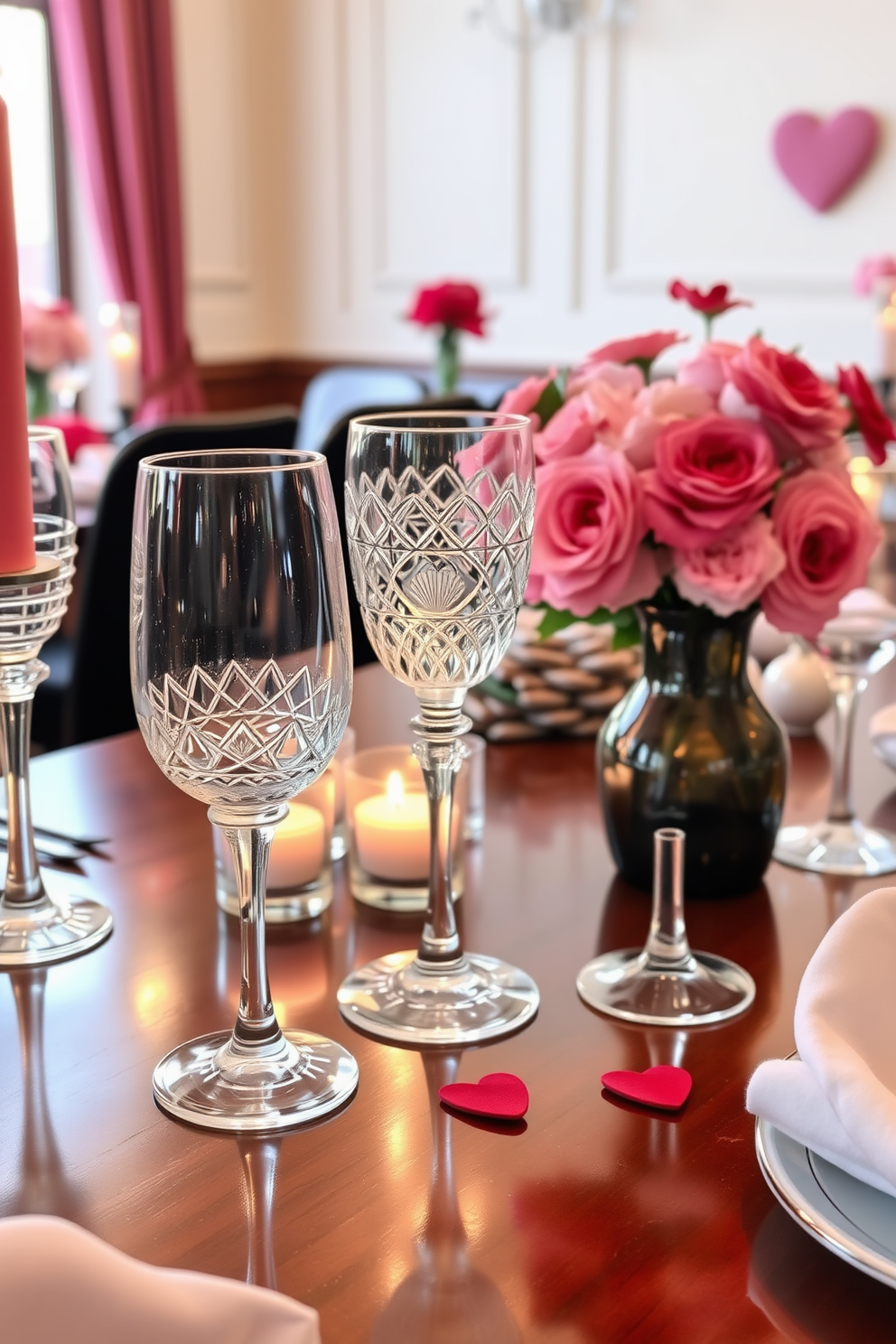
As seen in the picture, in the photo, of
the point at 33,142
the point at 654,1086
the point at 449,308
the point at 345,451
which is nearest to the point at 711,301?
the point at 654,1086

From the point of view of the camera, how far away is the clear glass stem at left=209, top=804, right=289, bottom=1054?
60 cm

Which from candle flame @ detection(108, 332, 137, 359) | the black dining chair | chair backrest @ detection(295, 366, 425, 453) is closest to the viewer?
the black dining chair

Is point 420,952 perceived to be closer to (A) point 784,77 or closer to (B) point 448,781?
(B) point 448,781

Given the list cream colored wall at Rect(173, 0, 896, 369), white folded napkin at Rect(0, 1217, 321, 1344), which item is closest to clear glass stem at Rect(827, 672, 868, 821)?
white folded napkin at Rect(0, 1217, 321, 1344)

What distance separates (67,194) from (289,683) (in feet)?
14.1

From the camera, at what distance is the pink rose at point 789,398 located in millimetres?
806

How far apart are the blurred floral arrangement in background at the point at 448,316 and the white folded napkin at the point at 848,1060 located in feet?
8.52

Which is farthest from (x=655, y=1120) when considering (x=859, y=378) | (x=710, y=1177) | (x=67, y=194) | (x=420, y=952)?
(x=67, y=194)

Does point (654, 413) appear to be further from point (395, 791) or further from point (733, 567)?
point (395, 791)

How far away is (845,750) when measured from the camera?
96 centimetres

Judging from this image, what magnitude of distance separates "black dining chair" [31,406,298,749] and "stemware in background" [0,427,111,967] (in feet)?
3.54

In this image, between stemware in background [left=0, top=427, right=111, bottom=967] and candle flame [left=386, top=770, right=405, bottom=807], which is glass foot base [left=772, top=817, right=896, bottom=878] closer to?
candle flame [left=386, top=770, right=405, bottom=807]

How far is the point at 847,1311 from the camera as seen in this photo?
19.1 inches

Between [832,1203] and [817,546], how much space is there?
415mm
